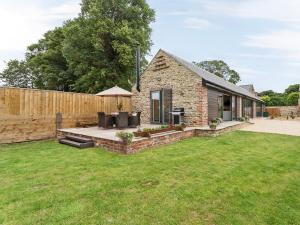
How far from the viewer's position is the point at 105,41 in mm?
15719

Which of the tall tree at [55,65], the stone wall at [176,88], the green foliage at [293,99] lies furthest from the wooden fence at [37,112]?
the green foliage at [293,99]

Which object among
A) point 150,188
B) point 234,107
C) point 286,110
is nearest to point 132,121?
point 150,188

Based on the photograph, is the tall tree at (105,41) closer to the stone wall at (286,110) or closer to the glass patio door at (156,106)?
the glass patio door at (156,106)

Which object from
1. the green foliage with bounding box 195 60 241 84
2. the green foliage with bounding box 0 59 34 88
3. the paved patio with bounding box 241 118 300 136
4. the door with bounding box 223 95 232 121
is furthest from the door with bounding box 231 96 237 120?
the green foliage with bounding box 195 60 241 84

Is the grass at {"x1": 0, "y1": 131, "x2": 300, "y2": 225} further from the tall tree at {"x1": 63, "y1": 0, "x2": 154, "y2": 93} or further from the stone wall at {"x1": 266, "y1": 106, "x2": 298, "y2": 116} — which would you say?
the stone wall at {"x1": 266, "y1": 106, "x2": 298, "y2": 116}

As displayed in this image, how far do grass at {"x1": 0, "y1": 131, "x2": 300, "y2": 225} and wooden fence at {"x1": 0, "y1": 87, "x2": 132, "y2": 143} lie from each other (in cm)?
229

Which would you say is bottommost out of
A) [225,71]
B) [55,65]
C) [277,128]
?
[277,128]

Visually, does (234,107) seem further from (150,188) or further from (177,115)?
(150,188)

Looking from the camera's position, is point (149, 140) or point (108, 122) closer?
point (149, 140)

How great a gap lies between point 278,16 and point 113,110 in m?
10.7

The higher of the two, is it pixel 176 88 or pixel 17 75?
pixel 17 75

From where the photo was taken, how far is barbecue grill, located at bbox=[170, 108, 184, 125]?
1064 cm

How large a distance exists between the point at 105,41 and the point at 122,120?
8.88 metres

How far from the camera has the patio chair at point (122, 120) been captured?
955 centimetres
